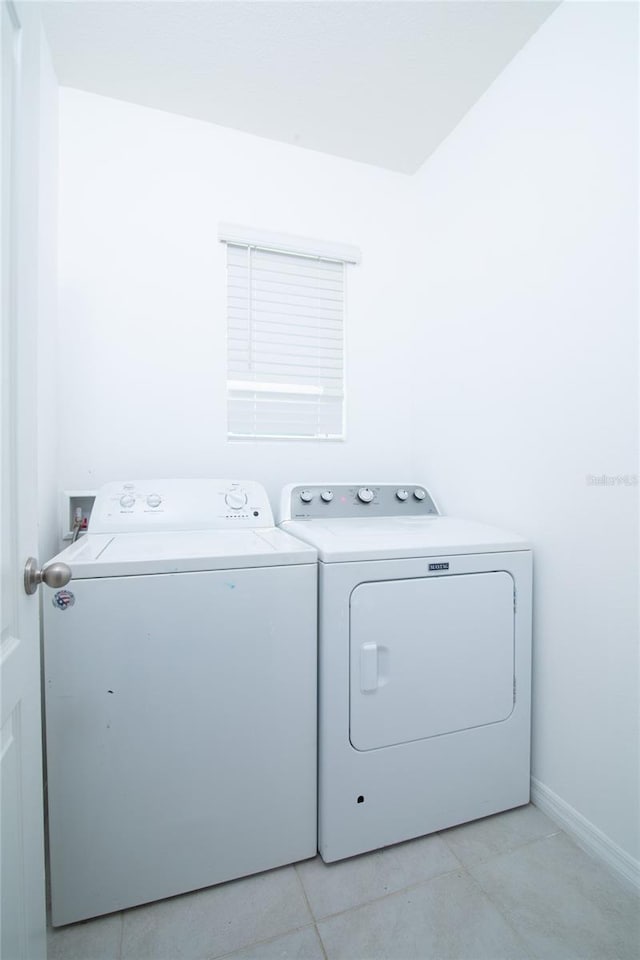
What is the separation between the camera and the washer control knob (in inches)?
65.8

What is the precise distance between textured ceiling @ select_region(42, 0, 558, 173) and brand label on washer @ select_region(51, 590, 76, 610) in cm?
182

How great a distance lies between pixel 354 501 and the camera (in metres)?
1.88

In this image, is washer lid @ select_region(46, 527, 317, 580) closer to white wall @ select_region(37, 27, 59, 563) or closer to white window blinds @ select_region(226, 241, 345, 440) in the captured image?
white wall @ select_region(37, 27, 59, 563)

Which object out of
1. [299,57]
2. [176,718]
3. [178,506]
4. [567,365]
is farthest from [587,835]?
[299,57]

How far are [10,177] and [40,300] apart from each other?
877 millimetres

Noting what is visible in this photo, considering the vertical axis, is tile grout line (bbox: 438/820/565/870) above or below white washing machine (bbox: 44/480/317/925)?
below

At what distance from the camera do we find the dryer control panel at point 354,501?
1.80 m

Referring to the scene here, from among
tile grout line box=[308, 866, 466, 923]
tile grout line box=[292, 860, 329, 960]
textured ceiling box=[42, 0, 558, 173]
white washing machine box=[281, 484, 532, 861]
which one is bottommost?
tile grout line box=[292, 860, 329, 960]

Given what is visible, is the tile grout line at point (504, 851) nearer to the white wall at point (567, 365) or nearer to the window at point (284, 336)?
the white wall at point (567, 365)

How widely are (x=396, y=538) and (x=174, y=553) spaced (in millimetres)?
664

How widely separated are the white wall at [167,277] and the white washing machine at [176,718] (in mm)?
743

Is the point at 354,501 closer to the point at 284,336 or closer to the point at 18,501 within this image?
the point at 284,336

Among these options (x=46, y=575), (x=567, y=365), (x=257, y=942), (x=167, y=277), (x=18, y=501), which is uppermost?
(x=167, y=277)

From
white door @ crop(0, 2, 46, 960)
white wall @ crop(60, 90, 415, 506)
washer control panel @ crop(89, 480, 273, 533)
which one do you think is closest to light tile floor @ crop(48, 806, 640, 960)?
white door @ crop(0, 2, 46, 960)
